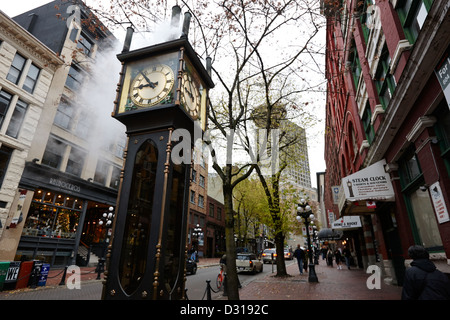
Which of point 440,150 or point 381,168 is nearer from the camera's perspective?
point 440,150

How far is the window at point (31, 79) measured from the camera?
1706cm

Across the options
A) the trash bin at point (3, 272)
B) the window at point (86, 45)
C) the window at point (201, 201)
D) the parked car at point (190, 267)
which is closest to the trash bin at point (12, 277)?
the trash bin at point (3, 272)

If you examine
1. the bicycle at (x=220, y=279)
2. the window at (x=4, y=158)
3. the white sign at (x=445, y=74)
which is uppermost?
the window at (x=4, y=158)

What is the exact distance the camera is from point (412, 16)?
6.71 m

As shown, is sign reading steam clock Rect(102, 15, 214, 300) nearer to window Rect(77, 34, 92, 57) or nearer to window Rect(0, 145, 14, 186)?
window Rect(0, 145, 14, 186)

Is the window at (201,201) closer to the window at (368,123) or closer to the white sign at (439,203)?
the window at (368,123)

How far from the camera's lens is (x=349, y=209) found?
12.0 metres

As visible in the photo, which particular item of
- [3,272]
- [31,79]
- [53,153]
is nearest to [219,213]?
[53,153]

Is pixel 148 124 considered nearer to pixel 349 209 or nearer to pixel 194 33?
pixel 194 33

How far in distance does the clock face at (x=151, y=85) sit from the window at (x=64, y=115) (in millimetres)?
18077

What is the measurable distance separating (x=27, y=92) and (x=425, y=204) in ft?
70.8
